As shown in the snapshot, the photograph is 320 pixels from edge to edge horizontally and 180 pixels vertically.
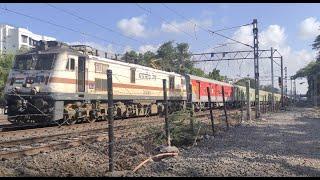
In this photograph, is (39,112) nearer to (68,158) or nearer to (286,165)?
(68,158)

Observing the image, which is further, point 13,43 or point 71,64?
point 13,43

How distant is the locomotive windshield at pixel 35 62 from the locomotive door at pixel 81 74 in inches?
61.7

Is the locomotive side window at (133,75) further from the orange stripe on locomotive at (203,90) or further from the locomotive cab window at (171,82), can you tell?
the orange stripe on locomotive at (203,90)

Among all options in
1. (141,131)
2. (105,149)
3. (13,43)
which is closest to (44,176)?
(105,149)

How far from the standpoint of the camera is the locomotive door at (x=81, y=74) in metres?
22.1

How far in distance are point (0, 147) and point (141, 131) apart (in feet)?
20.0

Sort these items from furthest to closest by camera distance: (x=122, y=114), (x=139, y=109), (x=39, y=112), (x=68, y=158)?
(x=139, y=109) < (x=122, y=114) < (x=39, y=112) < (x=68, y=158)

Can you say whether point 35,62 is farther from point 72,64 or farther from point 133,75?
point 133,75

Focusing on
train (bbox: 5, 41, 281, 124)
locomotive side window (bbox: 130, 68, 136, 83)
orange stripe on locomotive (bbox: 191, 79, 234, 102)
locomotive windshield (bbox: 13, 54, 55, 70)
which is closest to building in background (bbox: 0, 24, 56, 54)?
orange stripe on locomotive (bbox: 191, 79, 234, 102)

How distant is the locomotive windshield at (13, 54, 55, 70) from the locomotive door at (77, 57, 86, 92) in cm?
157

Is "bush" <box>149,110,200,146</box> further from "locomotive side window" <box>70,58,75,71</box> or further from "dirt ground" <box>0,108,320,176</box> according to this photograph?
"locomotive side window" <box>70,58,75,71</box>

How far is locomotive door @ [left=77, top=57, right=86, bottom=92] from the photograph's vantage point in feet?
72.4

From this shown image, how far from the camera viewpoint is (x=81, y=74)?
22234mm

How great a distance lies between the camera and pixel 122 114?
26.6 m
